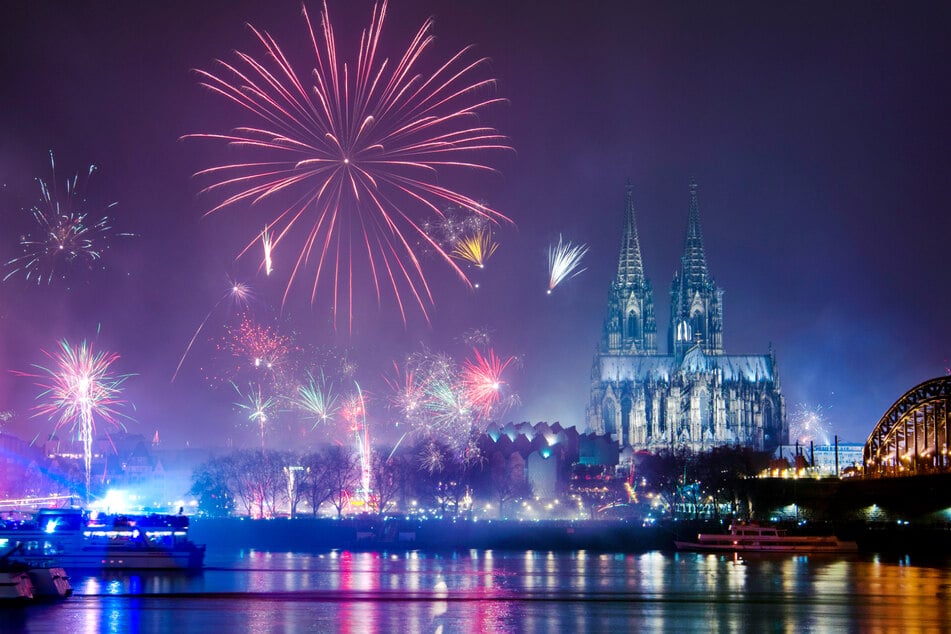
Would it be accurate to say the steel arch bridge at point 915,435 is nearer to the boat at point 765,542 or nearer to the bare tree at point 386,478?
the boat at point 765,542

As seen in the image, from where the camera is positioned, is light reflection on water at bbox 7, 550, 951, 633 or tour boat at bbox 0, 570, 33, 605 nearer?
light reflection on water at bbox 7, 550, 951, 633

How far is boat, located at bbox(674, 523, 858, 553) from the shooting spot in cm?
11000

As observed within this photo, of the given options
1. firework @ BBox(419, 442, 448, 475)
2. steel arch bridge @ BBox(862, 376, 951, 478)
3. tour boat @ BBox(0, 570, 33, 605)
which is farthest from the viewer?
firework @ BBox(419, 442, 448, 475)

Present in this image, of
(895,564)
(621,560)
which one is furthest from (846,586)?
(621,560)

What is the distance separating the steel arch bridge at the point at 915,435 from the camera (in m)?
110

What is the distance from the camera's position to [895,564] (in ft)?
299

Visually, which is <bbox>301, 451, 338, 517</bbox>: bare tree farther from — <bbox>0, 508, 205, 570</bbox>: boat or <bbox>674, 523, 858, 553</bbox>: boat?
<bbox>0, 508, 205, 570</bbox>: boat

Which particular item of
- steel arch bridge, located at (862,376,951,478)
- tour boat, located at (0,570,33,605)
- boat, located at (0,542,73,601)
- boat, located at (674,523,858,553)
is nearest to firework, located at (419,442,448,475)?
boat, located at (674,523,858,553)

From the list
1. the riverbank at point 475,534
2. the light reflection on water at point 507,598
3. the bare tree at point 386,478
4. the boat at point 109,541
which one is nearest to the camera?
the light reflection on water at point 507,598

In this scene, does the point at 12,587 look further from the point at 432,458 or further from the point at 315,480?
the point at 315,480

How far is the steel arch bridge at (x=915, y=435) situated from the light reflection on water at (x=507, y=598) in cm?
2050

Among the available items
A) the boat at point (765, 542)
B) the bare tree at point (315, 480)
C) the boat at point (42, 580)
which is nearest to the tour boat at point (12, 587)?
the boat at point (42, 580)

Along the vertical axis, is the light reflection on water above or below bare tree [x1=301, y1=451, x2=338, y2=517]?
below

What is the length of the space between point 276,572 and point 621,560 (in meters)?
30.7
